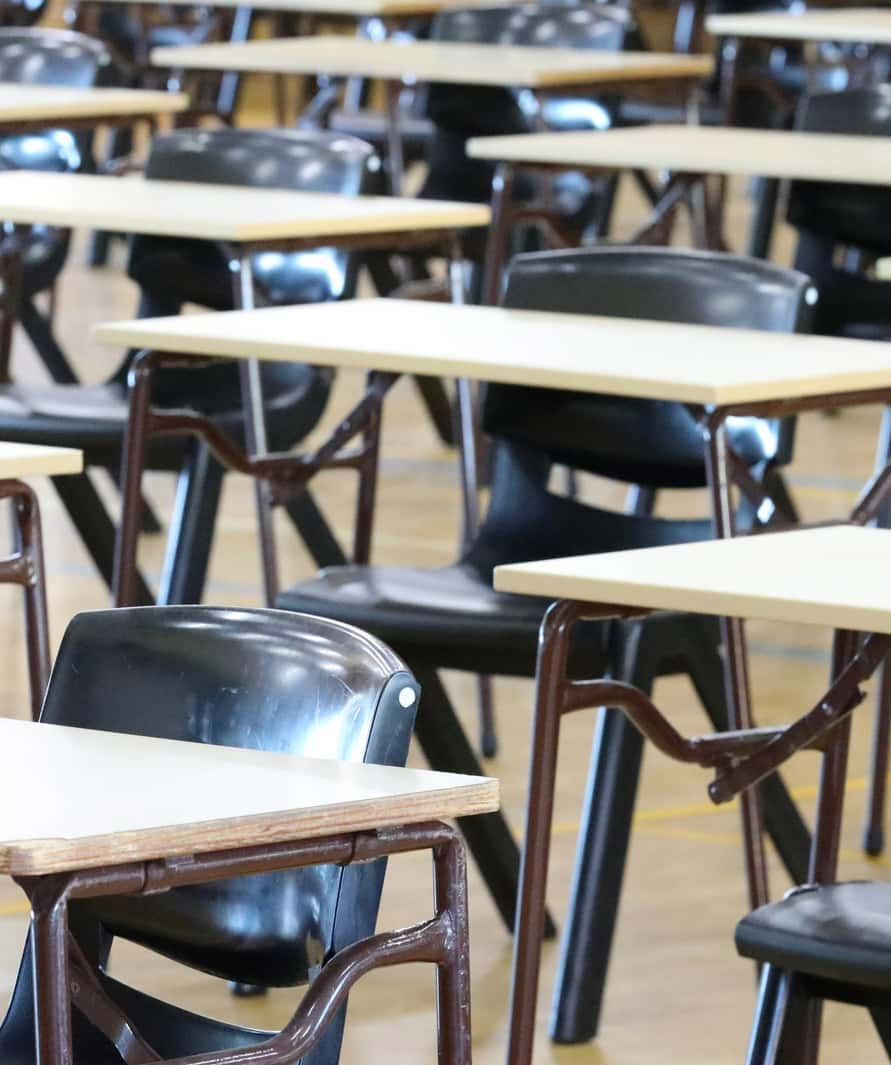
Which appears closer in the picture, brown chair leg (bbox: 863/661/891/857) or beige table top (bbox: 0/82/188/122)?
brown chair leg (bbox: 863/661/891/857)

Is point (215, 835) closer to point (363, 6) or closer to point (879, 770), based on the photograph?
point (879, 770)

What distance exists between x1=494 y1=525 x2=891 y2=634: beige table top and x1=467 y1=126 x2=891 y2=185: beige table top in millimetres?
2139

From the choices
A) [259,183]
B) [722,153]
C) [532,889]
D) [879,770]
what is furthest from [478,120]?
[532,889]

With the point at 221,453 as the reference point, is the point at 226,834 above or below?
above

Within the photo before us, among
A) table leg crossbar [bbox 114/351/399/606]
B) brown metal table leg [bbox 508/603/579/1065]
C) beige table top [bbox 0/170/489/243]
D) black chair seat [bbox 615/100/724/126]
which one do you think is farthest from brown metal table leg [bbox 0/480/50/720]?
black chair seat [bbox 615/100/724/126]

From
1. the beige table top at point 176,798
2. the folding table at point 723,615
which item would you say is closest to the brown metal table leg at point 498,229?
the folding table at point 723,615

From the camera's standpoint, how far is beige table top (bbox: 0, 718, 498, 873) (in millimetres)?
1638

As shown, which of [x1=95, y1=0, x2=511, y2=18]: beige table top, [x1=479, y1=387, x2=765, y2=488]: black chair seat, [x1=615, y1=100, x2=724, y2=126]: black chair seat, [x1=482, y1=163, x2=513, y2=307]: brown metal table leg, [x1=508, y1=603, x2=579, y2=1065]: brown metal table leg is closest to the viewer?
[x1=508, y1=603, x2=579, y2=1065]: brown metal table leg

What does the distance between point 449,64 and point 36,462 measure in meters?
3.65

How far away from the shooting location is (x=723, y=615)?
250cm

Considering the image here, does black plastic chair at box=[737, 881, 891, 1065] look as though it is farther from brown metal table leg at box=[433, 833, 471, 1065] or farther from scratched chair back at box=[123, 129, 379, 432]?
scratched chair back at box=[123, 129, 379, 432]

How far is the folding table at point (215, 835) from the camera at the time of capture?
1.63 metres

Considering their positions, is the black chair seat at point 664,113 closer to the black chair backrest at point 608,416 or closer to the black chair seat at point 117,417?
the black chair seat at point 117,417

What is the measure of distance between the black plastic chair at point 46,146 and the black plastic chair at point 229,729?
2951mm
